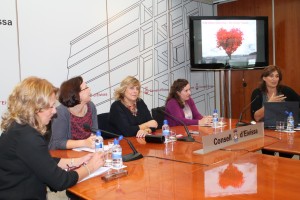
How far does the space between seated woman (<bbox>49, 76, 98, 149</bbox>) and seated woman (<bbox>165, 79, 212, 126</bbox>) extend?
1.11 m

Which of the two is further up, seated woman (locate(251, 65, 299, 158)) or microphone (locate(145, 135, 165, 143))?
seated woman (locate(251, 65, 299, 158))

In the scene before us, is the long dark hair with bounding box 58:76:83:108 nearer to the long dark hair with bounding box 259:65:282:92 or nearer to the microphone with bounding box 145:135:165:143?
the microphone with bounding box 145:135:165:143

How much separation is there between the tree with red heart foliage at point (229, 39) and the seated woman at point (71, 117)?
3.00m

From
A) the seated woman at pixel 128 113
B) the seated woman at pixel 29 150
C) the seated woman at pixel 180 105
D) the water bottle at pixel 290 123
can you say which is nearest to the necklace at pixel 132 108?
the seated woman at pixel 128 113

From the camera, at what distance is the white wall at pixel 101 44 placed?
3488 mm

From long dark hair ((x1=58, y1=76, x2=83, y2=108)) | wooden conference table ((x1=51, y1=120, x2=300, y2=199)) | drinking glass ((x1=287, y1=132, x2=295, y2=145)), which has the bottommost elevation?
wooden conference table ((x1=51, y1=120, x2=300, y2=199))

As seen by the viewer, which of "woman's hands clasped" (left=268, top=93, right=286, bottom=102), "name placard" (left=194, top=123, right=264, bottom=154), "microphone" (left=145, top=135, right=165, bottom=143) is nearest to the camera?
"name placard" (left=194, top=123, right=264, bottom=154)

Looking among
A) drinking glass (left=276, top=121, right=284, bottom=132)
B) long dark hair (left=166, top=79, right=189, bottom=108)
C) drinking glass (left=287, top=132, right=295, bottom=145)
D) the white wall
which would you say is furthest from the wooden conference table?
the white wall

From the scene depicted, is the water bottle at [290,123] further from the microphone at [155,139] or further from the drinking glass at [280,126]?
the microphone at [155,139]

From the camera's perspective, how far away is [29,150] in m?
1.43

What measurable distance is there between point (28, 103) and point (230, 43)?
4.16 meters

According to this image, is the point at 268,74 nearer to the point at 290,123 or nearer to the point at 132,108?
the point at 290,123

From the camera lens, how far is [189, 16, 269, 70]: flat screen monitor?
5016mm

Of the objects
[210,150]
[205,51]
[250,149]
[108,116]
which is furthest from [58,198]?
[205,51]
